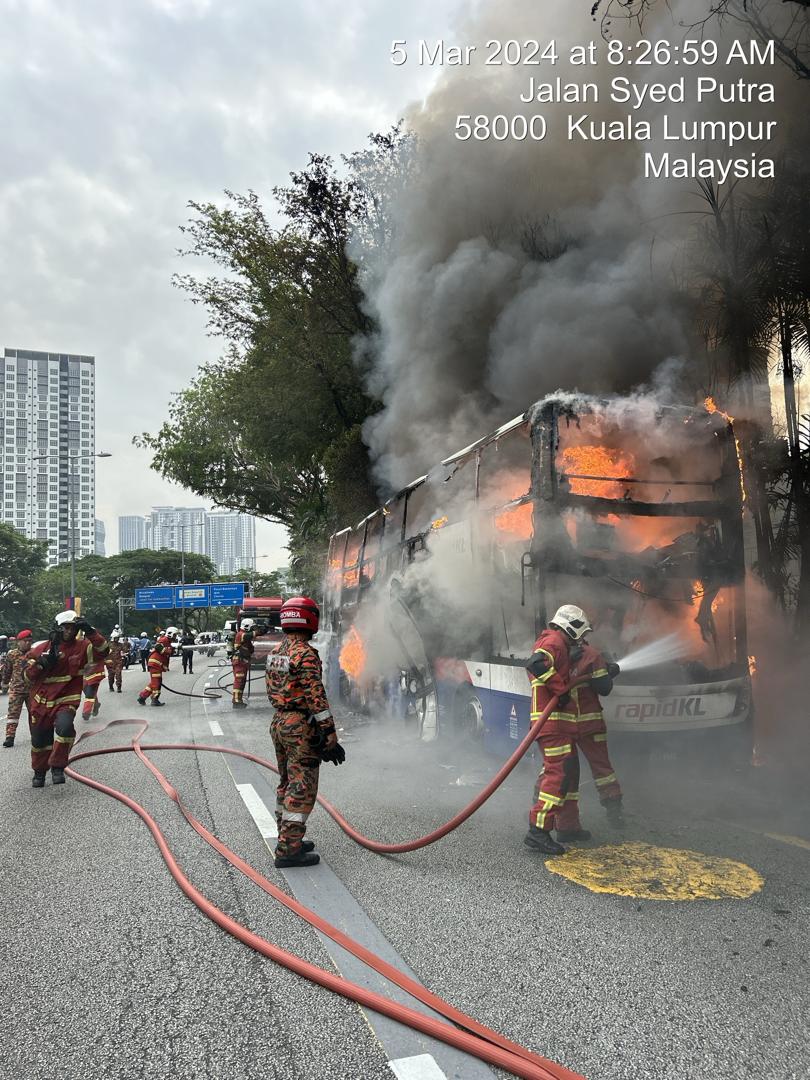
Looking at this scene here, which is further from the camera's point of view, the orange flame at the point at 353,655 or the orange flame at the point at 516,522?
the orange flame at the point at 353,655

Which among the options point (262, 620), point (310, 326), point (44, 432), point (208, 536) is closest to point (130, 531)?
point (208, 536)

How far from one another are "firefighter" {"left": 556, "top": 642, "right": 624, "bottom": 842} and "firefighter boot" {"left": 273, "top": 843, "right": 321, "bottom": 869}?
4.77 ft

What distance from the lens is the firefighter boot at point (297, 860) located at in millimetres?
4188

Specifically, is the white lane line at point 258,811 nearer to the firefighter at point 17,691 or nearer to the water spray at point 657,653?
the water spray at point 657,653

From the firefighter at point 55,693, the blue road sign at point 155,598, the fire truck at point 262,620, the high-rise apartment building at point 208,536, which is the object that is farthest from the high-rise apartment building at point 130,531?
the firefighter at point 55,693

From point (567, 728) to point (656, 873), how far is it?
0.90m

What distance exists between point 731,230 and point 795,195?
812 mm

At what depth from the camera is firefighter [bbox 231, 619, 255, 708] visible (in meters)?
13.4

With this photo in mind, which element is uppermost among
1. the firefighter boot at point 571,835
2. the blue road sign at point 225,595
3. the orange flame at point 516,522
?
the orange flame at point 516,522

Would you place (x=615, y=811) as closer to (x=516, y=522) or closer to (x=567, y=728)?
(x=567, y=728)

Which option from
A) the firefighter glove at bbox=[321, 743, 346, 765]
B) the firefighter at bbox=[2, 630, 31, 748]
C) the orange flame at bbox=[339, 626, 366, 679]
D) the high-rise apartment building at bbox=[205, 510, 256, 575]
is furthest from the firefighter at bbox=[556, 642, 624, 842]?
the high-rise apartment building at bbox=[205, 510, 256, 575]

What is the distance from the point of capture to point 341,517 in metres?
18.6

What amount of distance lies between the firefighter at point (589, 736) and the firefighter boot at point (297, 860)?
4.77ft

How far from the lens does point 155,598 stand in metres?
41.5
